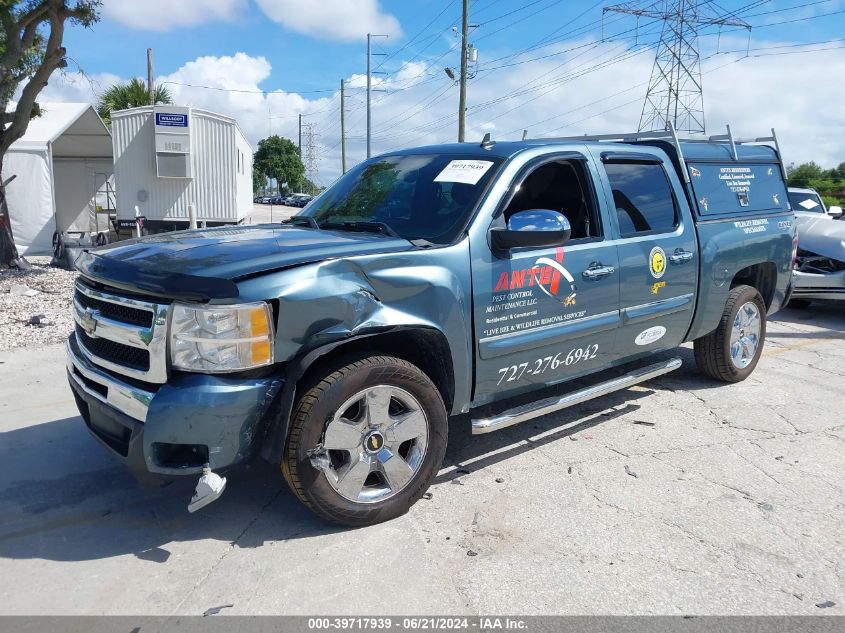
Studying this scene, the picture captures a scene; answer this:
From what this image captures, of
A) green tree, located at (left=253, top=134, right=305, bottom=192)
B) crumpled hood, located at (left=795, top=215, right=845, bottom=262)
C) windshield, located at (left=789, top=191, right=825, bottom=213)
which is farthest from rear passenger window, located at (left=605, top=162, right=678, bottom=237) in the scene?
green tree, located at (left=253, top=134, right=305, bottom=192)

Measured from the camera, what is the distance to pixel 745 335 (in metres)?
5.82

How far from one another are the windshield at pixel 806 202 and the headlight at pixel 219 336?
1171 centimetres

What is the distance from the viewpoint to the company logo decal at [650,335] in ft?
15.2

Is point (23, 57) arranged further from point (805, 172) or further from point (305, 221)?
point (805, 172)

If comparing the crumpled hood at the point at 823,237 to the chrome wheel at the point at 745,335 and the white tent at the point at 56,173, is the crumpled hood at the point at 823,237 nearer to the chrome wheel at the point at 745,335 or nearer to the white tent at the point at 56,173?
the chrome wheel at the point at 745,335

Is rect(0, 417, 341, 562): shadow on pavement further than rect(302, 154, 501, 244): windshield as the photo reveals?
No

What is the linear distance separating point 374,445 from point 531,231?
139 centimetres

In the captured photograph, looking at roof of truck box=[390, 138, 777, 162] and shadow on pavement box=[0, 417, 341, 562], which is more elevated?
roof of truck box=[390, 138, 777, 162]

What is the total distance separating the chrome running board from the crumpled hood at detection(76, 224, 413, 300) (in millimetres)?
1083

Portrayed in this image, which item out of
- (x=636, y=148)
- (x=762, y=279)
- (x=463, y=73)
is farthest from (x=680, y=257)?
(x=463, y=73)

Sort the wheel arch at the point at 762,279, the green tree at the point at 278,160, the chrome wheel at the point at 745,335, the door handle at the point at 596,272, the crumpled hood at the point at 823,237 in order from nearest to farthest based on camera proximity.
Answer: the door handle at the point at 596,272, the chrome wheel at the point at 745,335, the wheel arch at the point at 762,279, the crumpled hood at the point at 823,237, the green tree at the point at 278,160

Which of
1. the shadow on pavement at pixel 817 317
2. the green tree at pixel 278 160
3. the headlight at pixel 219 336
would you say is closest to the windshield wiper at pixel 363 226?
the headlight at pixel 219 336

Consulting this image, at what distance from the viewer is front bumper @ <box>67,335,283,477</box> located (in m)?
2.76

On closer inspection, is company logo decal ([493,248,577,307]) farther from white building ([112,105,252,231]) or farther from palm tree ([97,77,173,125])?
palm tree ([97,77,173,125])
